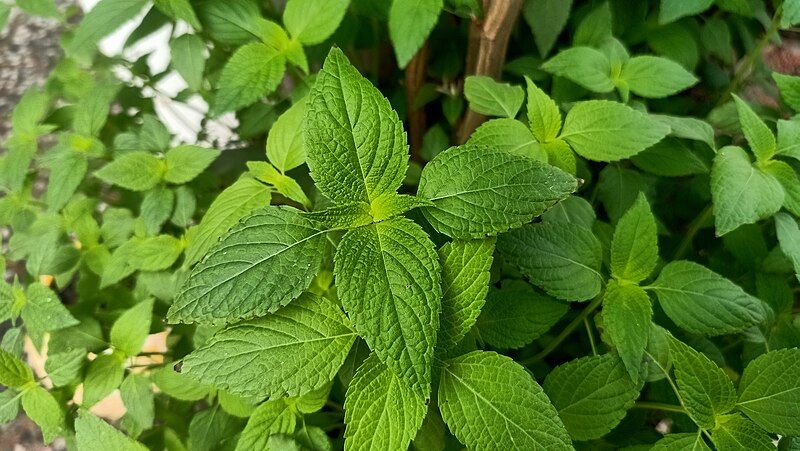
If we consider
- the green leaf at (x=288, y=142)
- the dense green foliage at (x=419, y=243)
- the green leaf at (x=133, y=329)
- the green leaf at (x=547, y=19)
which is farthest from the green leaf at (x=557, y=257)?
the green leaf at (x=133, y=329)

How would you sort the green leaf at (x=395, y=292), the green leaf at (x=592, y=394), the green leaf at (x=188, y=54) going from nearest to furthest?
the green leaf at (x=395, y=292)
the green leaf at (x=592, y=394)
the green leaf at (x=188, y=54)

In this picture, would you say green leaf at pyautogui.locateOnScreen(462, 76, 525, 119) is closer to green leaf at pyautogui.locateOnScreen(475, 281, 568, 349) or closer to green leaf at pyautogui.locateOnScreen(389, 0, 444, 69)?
green leaf at pyautogui.locateOnScreen(389, 0, 444, 69)

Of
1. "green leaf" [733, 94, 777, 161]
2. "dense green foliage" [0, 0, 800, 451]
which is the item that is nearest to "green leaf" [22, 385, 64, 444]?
"dense green foliage" [0, 0, 800, 451]

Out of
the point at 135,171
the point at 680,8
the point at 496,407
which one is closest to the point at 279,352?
the point at 496,407

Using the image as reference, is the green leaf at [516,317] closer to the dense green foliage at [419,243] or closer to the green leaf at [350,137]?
the dense green foliage at [419,243]

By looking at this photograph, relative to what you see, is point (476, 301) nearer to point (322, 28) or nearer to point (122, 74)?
point (322, 28)

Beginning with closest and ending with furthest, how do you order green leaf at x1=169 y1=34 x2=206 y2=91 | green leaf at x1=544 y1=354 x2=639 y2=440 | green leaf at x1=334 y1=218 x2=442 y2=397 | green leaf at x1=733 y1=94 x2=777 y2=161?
1. green leaf at x1=334 y1=218 x2=442 y2=397
2. green leaf at x1=544 y1=354 x2=639 y2=440
3. green leaf at x1=733 y1=94 x2=777 y2=161
4. green leaf at x1=169 y1=34 x2=206 y2=91
